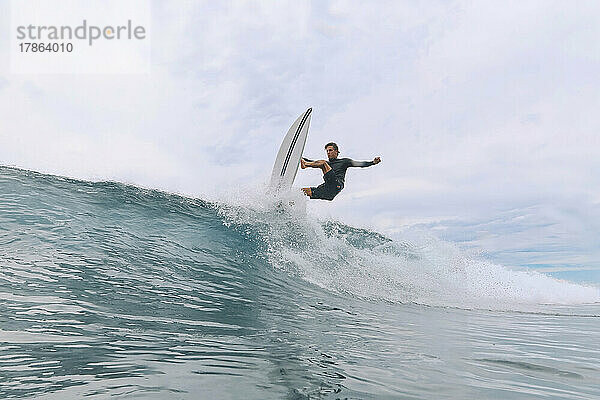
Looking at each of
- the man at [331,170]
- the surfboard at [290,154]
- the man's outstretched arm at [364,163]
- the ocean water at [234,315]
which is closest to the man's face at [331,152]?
the man at [331,170]

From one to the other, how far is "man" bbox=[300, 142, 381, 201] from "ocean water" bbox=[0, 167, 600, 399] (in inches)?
23.3

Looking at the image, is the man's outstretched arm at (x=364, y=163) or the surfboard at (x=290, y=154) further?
the surfboard at (x=290, y=154)

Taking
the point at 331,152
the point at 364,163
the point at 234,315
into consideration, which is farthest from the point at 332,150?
the point at 234,315

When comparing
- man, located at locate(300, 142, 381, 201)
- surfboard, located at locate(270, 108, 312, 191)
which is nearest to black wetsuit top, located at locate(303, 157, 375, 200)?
man, located at locate(300, 142, 381, 201)

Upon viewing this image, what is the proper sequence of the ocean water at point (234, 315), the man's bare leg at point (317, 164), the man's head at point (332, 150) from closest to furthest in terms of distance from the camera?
the ocean water at point (234, 315) → the man's bare leg at point (317, 164) → the man's head at point (332, 150)

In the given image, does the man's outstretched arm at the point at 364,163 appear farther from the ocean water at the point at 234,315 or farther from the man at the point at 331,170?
the ocean water at the point at 234,315

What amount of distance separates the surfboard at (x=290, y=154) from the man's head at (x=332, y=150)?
582mm

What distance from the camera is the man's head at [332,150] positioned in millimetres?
9703

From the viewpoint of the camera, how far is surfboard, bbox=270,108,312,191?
959 centimetres

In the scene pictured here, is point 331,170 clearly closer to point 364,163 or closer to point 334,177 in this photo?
point 334,177

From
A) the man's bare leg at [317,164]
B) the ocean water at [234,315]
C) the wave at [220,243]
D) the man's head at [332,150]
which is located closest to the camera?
the ocean water at [234,315]

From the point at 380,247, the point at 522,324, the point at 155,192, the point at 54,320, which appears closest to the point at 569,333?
the point at 522,324

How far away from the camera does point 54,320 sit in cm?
380

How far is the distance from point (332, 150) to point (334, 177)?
25.4 inches
